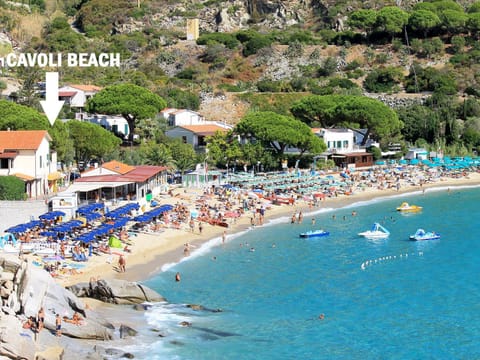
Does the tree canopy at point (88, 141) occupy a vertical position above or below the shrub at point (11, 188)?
above

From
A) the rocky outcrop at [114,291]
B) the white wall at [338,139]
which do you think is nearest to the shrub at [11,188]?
the rocky outcrop at [114,291]

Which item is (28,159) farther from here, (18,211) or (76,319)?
(76,319)

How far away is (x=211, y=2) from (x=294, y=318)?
116806mm

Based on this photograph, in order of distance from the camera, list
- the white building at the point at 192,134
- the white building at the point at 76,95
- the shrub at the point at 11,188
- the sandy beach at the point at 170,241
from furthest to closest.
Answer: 1. the white building at the point at 76,95
2. the white building at the point at 192,134
3. the shrub at the point at 11,188
4. the sandy beach at the point at 170,241

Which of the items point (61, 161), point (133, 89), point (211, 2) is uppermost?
point (211, 2)

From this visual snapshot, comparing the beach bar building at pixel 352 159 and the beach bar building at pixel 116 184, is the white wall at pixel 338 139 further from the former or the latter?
the beach bar building at pixel 116 184

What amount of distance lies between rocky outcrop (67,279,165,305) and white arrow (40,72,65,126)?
88.0 ft

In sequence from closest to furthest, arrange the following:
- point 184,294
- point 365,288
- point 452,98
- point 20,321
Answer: point 20,321, point 184,294, point 365,288, point 452,98

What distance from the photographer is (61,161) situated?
58781 mm

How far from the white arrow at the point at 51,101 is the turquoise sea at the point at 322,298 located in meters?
22.7

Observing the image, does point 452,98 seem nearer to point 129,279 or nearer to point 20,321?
point 129,279

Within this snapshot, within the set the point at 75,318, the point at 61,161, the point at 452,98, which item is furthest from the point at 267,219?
the point at 452,98

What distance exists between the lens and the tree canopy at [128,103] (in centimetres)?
7544

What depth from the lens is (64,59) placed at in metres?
114
